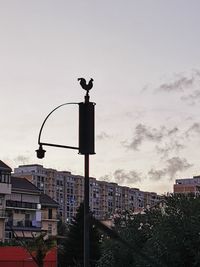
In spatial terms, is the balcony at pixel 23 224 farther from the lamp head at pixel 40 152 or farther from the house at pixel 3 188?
the lamp head at pixel 40 152

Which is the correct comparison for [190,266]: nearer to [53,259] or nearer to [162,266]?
[162,266]

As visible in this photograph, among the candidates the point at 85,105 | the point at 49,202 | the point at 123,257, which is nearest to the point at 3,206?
the point at 49,202

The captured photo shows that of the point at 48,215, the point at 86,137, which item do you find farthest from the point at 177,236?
the point at 48,215

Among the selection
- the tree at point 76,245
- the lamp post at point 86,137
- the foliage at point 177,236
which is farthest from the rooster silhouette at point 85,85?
the tree at point 76,245

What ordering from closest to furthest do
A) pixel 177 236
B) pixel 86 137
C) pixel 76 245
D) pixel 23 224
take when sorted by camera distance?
pixel 86 137, pixel 177 236, pixel 76 245, pixel 23 224

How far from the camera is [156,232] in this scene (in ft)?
89.7

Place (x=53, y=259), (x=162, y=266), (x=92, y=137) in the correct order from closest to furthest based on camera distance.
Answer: (x=92, y=137)
(x=162, y=266)
(x=53, y=259)

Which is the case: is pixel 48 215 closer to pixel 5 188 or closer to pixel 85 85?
pixel 5 188

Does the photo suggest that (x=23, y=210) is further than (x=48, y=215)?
No

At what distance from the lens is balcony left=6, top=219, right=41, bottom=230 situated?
106 meters

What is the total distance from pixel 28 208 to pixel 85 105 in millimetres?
98061

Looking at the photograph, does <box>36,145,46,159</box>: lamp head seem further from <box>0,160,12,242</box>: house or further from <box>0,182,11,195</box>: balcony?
<box>0,182,11,195</box>: balcony

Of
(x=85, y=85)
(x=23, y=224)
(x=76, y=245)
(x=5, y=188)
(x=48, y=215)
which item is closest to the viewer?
(x=85, y=85)

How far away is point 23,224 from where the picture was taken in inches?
4281
